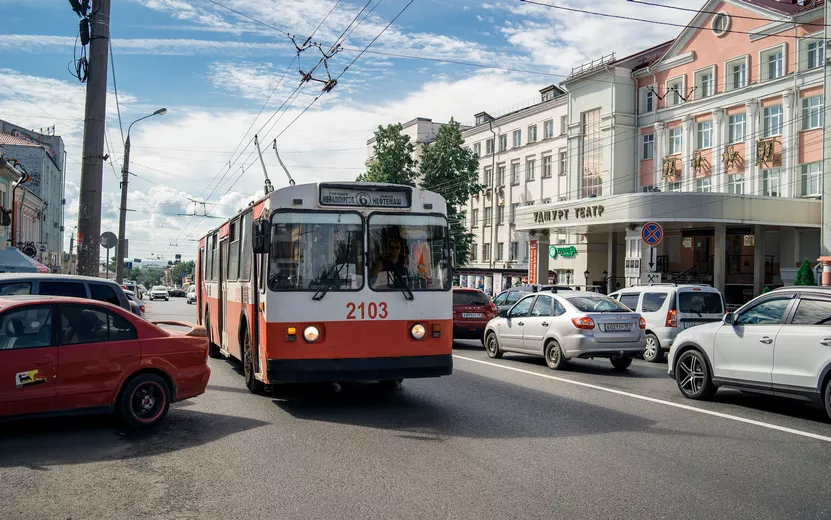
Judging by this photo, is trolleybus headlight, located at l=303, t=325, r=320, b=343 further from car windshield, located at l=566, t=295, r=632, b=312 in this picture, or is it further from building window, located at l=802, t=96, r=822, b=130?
building window, located at l=802, t=96, r=822, b=130

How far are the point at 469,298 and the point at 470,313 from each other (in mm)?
459

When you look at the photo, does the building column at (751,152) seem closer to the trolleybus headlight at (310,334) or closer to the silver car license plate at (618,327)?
the silver car license plate at (618,327)

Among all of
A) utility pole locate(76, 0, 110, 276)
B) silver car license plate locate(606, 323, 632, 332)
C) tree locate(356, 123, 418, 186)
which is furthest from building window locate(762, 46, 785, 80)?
utility pole locate(76, 0, 110, 276)

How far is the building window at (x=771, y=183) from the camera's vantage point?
37406 mm

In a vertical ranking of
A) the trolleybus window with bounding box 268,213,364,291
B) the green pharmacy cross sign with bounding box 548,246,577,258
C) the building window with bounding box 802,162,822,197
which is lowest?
the trolleybus window with bounding box 268,213,364,291

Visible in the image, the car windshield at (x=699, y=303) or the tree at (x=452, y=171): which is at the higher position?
the tree at (x=452, y=171)

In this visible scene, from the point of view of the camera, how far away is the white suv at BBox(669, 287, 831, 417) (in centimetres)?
897

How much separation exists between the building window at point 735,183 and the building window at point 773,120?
2.48 metres

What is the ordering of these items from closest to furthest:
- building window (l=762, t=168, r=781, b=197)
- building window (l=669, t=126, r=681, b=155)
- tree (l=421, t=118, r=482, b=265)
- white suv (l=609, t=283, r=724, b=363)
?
white suv (l=609, t=283, r=724, b=363) < building window (l=762, t=168, r=781, b=197) < building window (l=669, t=126, r=681, b=155) < tree (l=421, t=118, r=482, b=265)

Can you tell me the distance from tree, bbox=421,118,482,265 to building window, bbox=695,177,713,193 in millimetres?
20665

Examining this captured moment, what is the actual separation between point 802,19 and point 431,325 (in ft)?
109

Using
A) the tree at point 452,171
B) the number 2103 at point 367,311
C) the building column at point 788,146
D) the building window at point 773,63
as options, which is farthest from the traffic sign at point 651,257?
the tree at point 452,171

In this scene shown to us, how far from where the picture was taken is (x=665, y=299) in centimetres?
1734

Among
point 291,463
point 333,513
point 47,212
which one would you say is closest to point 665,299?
point 291,463
